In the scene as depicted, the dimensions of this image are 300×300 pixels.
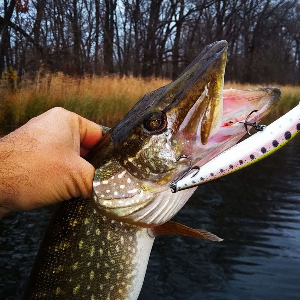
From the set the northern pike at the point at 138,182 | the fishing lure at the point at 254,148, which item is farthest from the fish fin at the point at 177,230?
the fishing lure at the point at 254,148

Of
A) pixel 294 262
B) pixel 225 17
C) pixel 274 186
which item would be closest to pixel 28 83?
pixel 274 186

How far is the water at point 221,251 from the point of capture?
2.69 meters

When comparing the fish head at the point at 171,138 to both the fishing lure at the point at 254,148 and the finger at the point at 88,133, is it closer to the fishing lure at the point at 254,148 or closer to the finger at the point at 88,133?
the fishing lure at the point at 254,148

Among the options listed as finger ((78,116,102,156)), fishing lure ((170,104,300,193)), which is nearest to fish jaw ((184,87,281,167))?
fishing lure ((170,104,300,193))

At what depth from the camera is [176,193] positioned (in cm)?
137

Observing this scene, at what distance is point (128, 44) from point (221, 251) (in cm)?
1948

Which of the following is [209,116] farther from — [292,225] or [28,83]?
[28,83]

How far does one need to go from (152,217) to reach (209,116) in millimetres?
394

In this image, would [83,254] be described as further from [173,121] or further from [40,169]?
[173,121]

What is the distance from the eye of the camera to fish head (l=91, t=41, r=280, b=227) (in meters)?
1.27

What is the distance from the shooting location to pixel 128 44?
21.6 metres

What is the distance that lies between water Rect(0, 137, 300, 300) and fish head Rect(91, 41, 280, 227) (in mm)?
1468

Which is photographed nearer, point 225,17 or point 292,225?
point 292,225

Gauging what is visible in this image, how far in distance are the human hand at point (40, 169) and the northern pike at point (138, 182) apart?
70 mm
